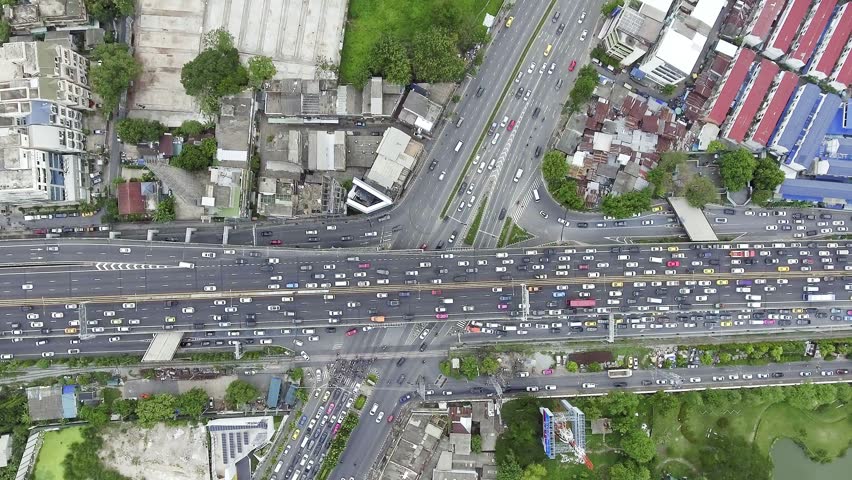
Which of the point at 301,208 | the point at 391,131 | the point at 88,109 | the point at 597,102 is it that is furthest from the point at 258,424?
the point at 597,102

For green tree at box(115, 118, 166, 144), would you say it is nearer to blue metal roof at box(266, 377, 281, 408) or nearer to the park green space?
blue metal roof at box(266, 377, 281, 408)

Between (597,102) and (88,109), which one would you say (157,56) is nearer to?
(88,109)

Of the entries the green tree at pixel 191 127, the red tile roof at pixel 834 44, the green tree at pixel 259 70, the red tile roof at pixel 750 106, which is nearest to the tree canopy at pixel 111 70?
the green tree at pixel 191 127

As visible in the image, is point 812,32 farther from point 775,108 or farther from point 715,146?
point 715,146

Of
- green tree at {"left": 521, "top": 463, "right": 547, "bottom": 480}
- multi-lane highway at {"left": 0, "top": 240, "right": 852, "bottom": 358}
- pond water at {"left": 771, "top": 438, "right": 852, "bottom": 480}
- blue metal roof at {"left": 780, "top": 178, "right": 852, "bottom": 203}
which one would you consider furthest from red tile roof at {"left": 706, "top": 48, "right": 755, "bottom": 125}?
green tree at {"left": 521, "top": 463, "right": 547, "bottom": 480}

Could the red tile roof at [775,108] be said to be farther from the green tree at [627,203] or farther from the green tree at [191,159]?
the green tree at [191,159]

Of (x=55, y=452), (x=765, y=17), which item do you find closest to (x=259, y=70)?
(x=55, y=452)
